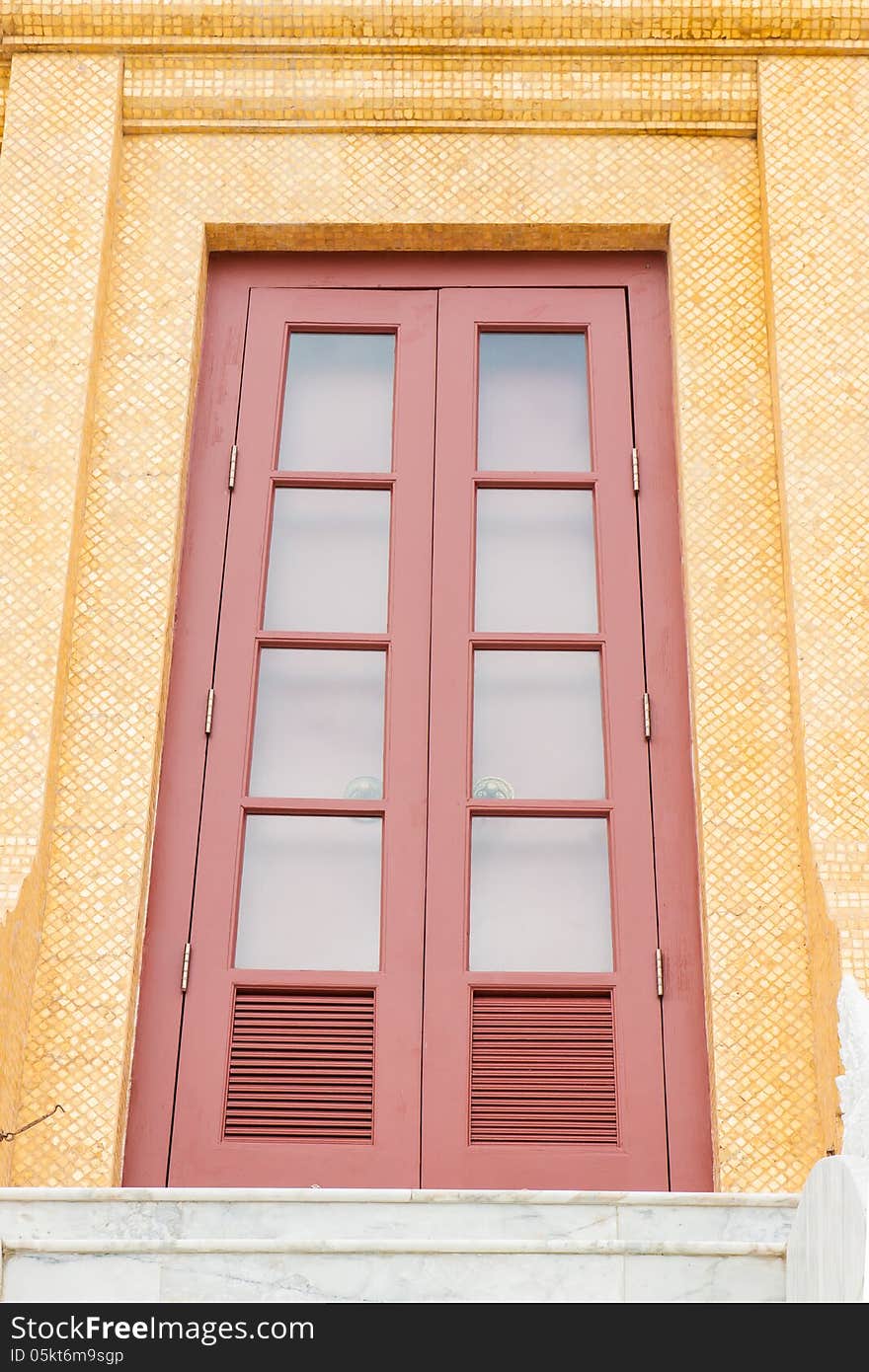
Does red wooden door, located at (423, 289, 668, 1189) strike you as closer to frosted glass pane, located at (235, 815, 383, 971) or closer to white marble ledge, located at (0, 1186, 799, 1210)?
frosted glass pane, located at (235, 815, 383, 971)

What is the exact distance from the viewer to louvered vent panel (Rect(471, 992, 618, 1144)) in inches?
203

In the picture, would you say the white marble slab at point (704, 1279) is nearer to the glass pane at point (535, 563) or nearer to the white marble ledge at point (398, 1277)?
the white marble ledge at point (398, 1277)

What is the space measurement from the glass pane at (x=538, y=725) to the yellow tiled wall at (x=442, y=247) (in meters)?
0.34

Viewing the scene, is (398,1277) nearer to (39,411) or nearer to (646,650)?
(646,650)

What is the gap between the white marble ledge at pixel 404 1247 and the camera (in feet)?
13.0

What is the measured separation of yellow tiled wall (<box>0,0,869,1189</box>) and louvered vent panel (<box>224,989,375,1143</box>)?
32 centimetres

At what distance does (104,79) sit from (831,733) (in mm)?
3269

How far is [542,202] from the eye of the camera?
21.1ft

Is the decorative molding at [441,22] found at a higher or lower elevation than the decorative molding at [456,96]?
higher

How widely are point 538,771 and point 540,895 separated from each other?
0.39 meters

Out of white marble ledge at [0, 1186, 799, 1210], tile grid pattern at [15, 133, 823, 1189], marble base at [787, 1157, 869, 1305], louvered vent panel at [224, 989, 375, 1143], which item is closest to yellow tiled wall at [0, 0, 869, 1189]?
tile grid pattern at [15, 133, 823, 1189]

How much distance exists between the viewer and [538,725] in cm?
576

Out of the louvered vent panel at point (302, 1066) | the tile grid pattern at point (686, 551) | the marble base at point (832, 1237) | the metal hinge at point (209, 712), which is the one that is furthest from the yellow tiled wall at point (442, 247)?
the marble base at point (832, 1237)

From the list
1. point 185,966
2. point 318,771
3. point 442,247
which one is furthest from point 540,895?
point 442,247
